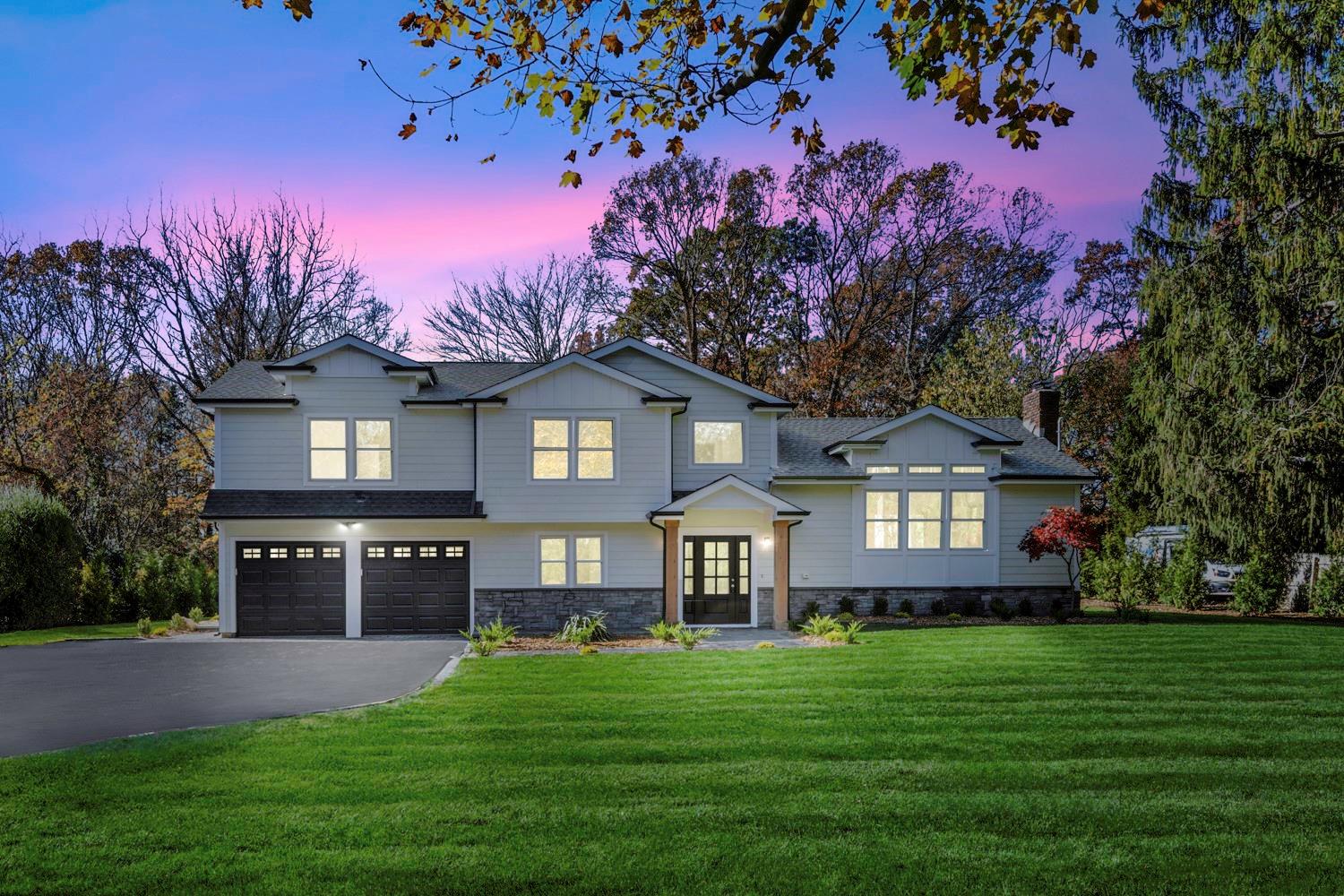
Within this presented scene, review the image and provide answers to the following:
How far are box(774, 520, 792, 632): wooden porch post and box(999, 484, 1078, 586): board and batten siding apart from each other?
5.43 metres

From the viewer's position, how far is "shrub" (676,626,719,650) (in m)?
14.5

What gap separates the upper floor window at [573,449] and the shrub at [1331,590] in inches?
673

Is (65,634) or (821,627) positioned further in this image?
(65,634)

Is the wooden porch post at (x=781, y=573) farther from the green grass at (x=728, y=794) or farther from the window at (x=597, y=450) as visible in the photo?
the green grass at (x=728, y=794)

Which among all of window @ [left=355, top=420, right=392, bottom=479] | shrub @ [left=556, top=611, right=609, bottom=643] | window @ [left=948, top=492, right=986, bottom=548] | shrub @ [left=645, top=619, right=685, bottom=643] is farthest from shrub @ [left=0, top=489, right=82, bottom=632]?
window @ [left=948, top=492, right=986, bottom=548]

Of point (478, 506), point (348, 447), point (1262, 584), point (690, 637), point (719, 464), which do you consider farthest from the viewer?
point (1262, 584)

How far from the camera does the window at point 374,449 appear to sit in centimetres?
1817

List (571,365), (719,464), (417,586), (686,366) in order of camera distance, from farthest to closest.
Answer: (719,464) → (686,366) → (417,586) → (571,365)

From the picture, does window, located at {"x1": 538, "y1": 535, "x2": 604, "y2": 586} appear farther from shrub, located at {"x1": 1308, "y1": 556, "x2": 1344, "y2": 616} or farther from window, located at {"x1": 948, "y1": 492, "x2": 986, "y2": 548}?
shrub, located at {"x1": 1308, "y1": 556, "x2": 1344, "y2": 616}

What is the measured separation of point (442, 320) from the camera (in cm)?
3475

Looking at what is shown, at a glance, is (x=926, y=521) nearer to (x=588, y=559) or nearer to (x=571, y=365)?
(x=588, y=559)

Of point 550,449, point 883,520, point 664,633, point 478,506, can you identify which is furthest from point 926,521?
point 478,506

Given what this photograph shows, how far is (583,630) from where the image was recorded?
15.7 m

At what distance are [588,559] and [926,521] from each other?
804 centimetres
